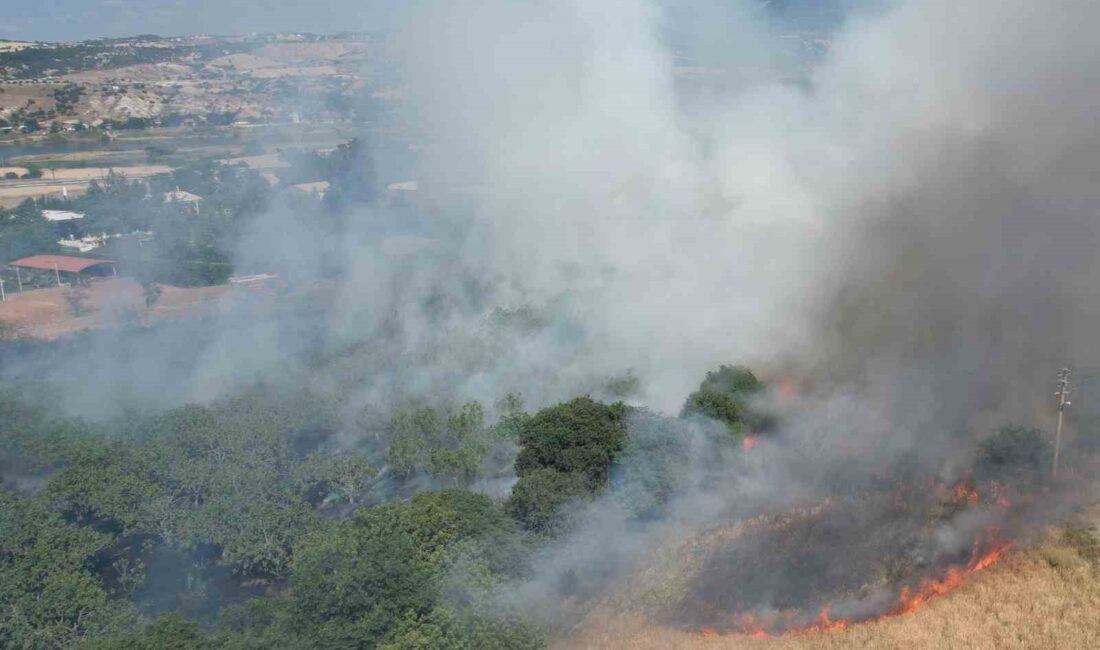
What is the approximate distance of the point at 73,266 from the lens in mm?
28922

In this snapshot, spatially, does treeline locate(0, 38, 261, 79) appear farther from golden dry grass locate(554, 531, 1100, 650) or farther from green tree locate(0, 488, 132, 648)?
golden dry grass locate(554, 531, 1100, 650)

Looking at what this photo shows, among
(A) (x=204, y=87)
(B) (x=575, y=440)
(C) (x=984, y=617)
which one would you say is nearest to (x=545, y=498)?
(B) (x=575, y=440)

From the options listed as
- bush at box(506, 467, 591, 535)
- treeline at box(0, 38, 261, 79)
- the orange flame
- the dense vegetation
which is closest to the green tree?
bush at box(506, 467, 591, 535)

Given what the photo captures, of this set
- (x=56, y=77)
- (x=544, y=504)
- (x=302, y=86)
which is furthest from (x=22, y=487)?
(x=56, y=77)

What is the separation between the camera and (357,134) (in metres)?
36.8

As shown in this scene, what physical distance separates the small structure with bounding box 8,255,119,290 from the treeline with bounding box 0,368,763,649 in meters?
11.8

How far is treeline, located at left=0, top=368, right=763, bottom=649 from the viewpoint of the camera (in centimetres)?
959

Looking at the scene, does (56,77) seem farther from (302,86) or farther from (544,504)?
(544,504)

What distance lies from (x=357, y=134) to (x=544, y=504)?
2797 centimetres

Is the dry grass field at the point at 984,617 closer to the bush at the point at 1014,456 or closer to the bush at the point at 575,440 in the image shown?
the bush at the point at 1014,456

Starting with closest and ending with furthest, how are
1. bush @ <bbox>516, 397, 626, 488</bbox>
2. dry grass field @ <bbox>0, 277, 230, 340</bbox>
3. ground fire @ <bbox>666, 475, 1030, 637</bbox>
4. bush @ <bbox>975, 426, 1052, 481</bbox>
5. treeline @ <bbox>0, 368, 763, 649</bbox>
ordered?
ground fire @ <bbox>666, 475, 1030, 637</bbox>, treeline @ <bbox>0, 368, 763, 649</bbox>, bush @ <bbox>975, 426, 1052, 481</bbox>, bush @ <bbox>516, 397, 626, 488</bbox>, dry grass field @ <bbox>0, 277, 230, 340</bbox>

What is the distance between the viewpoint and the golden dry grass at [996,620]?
832 cm

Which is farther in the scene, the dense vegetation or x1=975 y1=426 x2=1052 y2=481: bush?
the dense vegetation

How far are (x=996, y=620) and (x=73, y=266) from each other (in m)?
27.6
